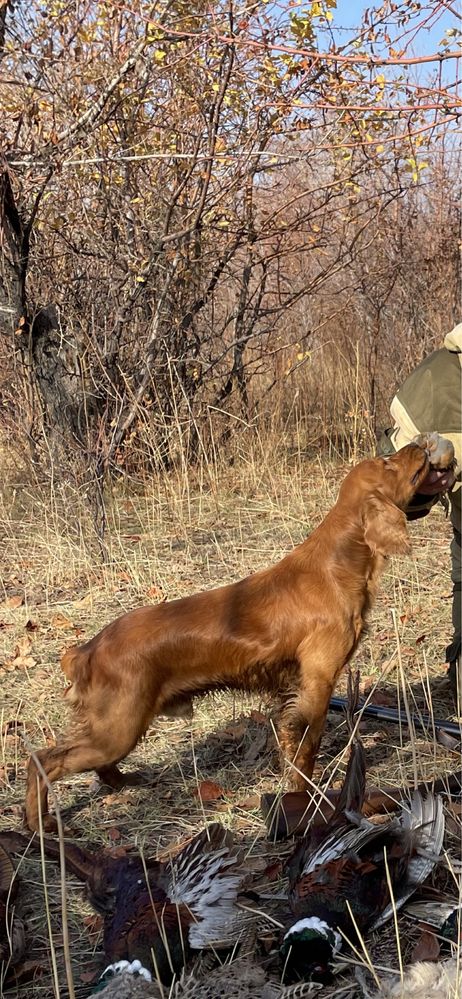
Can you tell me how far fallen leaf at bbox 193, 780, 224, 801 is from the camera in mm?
3498

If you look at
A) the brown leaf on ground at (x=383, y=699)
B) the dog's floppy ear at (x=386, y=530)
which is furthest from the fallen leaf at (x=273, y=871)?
the brown leaf on ground at (x=383, y=699)

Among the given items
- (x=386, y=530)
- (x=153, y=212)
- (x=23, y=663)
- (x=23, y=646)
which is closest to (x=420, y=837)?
(x=386, y=530)

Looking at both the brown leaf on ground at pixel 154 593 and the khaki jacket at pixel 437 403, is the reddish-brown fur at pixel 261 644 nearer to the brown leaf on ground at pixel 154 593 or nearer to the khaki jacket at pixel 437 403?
the khaki jacket at pixel 437 403

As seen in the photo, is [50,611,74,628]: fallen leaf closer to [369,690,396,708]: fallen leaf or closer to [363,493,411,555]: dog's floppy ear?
[369,690,396,708]: fallen leaf

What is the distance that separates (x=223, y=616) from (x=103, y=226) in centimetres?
487

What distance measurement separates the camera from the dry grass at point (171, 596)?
10.3ft

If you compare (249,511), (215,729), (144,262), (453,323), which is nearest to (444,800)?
(215,729)

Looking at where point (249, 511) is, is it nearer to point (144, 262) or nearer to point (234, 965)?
point (144, 262)

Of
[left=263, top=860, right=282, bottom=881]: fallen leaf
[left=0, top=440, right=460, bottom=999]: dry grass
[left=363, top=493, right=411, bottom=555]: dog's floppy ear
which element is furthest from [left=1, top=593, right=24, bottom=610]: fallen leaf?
[left=263, top=860, right=282, bottom=881]: fallen leaf

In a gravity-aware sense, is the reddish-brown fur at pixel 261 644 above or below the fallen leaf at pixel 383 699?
above

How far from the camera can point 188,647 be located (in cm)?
334

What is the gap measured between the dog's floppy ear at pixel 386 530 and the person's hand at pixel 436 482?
0.21 meters

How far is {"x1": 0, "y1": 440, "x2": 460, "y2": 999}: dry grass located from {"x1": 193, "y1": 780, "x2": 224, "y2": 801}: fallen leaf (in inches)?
1.0

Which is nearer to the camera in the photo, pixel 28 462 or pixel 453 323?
pixel 28 462
